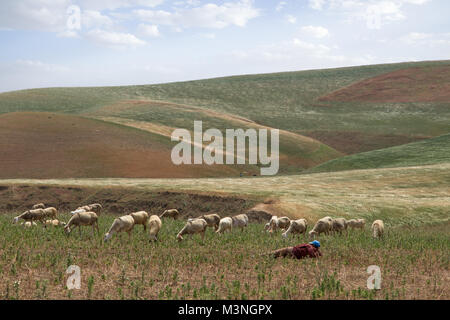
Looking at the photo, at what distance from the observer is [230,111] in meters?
123

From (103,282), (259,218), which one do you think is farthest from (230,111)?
(103,282)

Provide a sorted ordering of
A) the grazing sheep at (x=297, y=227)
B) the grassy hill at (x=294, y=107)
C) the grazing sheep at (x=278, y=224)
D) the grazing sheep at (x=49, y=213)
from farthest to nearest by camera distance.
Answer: the grassy hill at (x=294, y=107) → the grazing sheep at (x=49, y=213) → the grazing sheep at (x=278, y=224) → the grazing sheep at (x=297, y=227)

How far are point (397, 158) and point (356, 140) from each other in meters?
28.9

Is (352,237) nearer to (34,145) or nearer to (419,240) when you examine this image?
(419,240)

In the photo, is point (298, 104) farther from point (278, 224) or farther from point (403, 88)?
point (278, 224)

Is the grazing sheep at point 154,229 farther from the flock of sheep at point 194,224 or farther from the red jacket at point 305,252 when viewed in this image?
the red jacket at point 305,252

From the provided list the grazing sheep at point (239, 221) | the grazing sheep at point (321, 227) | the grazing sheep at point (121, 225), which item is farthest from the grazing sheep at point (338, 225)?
the grazing sheep at point (121, 225)

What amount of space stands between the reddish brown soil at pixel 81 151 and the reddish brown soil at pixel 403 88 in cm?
7844

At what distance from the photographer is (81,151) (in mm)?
62375

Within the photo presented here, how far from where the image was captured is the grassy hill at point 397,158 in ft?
219

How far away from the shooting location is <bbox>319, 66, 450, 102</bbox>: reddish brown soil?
5059 inches

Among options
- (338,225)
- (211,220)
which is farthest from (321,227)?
(211,220)
